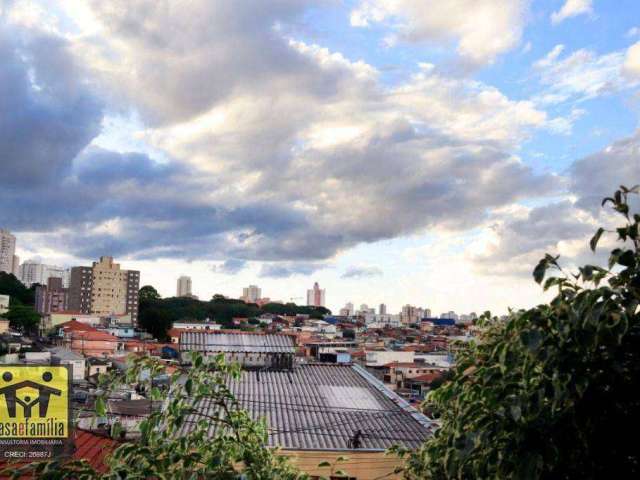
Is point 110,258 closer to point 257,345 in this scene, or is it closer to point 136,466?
point 257,345

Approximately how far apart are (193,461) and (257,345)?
14.1m

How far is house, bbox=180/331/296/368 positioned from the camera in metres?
16.8

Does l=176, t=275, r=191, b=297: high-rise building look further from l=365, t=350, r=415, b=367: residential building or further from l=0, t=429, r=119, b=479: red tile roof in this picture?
l=0, t=429, r=119, b=479: red tile roof

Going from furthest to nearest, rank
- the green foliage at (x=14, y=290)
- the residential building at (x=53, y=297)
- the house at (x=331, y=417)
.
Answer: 1. the residential building at (x=53, y=297)
2. the green foliage at (x=14, y=290)
3. the house at (x=331, y=417)

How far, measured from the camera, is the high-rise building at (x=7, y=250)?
424ft

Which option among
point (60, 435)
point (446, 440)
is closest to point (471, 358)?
point (446, 440)

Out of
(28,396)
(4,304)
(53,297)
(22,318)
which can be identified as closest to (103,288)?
(53,297)

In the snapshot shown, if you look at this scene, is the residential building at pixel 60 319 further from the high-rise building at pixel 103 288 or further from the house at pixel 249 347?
the house at pixel 249 347

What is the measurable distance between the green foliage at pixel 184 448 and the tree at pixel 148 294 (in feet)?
381

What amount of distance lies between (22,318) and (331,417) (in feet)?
234

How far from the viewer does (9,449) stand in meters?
8.72

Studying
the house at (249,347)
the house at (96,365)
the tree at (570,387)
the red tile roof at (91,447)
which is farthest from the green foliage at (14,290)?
the tree at (570,387)

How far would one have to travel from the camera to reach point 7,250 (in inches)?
5217

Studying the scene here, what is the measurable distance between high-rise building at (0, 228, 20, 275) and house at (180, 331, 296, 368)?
127 m
